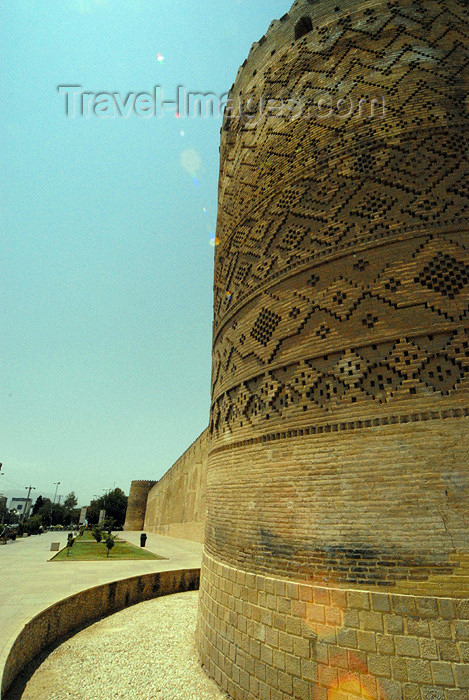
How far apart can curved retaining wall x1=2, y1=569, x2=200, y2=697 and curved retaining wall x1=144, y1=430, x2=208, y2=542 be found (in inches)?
206

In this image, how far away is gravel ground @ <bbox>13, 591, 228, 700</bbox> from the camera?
4.20 meters

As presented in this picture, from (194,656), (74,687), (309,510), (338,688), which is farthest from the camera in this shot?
(194,656)

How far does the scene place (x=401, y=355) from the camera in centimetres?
→ 397

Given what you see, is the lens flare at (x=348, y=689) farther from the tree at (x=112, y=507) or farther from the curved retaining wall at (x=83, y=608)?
the tree at (x=112, y=507)

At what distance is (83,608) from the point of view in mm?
6676

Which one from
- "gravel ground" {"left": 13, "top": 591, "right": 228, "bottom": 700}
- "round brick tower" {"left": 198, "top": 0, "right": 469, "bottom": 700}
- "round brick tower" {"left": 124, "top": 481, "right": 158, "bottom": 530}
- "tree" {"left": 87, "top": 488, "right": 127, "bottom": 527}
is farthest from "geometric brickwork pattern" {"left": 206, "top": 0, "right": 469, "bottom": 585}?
"tree" {"left": 87, "top": 488, "right": 127, "bottom": 527}

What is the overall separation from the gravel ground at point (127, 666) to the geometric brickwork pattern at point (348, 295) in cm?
142

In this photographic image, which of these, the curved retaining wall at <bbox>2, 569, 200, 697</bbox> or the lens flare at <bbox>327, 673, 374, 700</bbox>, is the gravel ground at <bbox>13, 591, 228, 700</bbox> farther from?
the lens flare at <bbox>327, 673, 374, 700</bbox>

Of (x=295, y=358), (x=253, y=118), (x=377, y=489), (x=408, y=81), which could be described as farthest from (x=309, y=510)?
(x=253, y=118)

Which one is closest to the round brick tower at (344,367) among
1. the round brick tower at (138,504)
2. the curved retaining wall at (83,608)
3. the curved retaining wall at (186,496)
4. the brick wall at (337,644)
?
the brick wall at (337,644)

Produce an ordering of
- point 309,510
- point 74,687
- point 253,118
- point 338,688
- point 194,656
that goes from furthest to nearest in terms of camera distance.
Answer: point 253,118 < point 194,656 < point 74,687 < point 309,510 < point 338,688

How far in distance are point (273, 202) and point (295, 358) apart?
2.83m

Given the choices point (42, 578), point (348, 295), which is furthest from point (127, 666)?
point (348, 295)

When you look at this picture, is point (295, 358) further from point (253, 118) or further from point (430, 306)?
point (253, 118)
